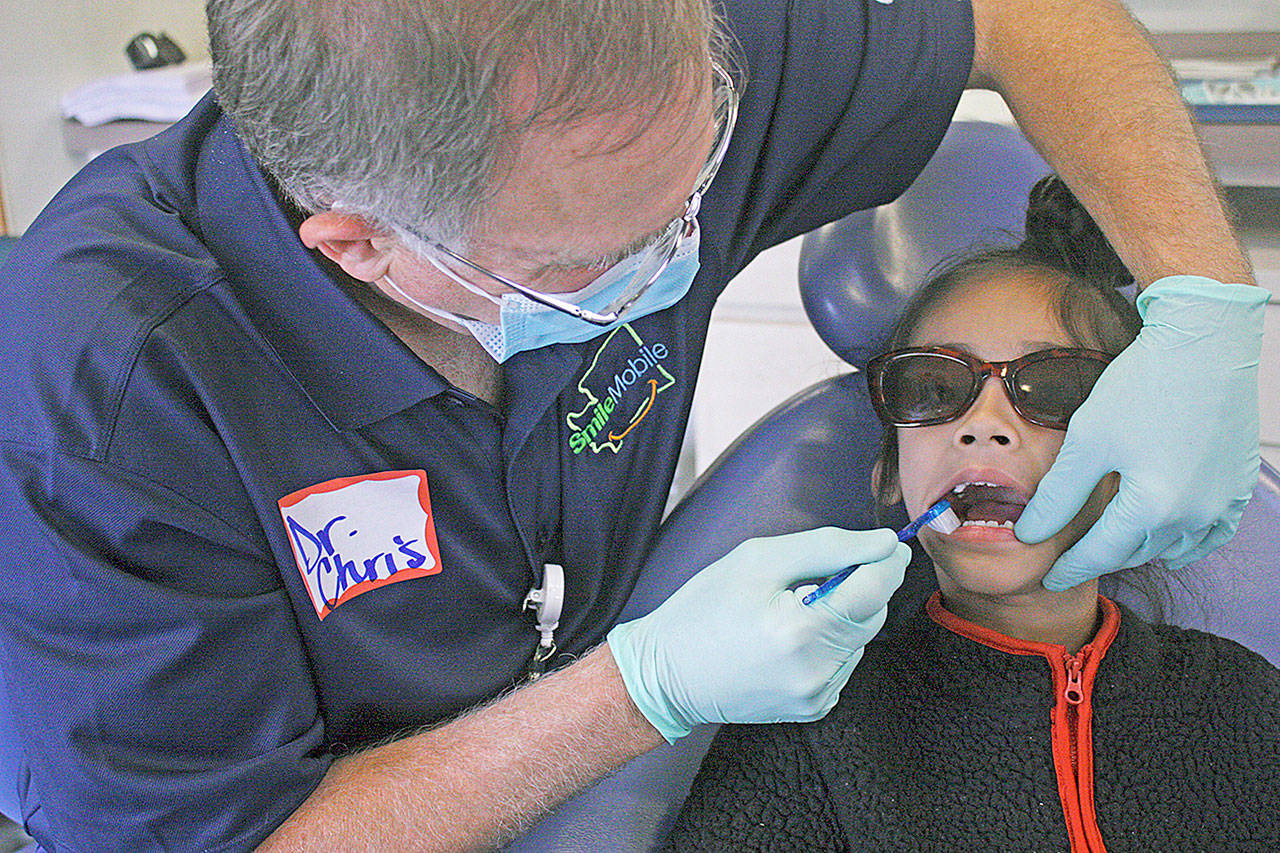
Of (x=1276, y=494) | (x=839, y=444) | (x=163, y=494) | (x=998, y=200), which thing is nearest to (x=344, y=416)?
(x=163, y=494)

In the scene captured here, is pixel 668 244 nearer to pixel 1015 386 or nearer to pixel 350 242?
pixel 350 242

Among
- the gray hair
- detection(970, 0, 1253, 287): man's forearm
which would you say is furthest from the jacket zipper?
the gray hair

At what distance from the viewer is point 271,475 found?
1.02 metres

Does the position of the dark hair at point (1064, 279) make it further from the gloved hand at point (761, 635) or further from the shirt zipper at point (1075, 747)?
the gloved hand at point (761, 635)

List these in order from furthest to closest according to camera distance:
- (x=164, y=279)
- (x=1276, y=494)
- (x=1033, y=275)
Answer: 1. (x=1276, y=494)
2. (x=1033, y=275)
3. (x=164, y=279)

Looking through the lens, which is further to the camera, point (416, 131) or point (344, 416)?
point (344, 416)

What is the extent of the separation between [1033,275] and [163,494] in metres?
0.93

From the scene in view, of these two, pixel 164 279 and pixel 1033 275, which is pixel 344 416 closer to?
pixel 164 279

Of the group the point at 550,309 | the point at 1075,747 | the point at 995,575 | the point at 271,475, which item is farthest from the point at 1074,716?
the point at 271,475

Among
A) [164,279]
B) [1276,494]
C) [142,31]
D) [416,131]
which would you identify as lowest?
[1276,494]

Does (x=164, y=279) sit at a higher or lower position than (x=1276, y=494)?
higher

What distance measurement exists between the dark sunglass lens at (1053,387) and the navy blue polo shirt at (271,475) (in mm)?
363

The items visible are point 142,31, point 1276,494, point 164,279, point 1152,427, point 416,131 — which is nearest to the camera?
point 416,131

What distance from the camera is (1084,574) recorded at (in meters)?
1.20
